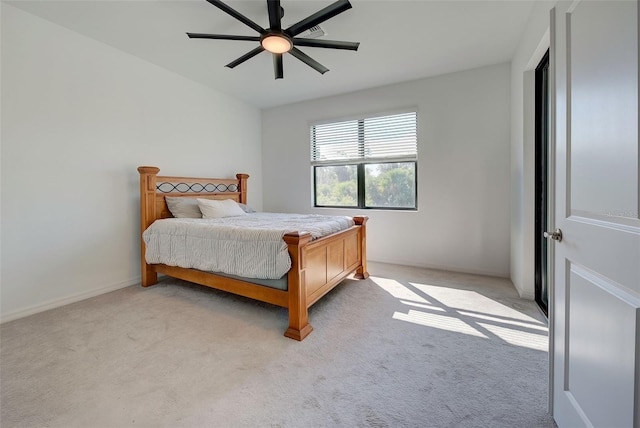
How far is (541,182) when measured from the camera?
264 centimetres

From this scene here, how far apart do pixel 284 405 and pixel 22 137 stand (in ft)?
10.3

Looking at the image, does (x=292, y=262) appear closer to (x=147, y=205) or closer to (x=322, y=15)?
(x=322, y=15)

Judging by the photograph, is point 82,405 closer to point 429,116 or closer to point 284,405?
point 284,405

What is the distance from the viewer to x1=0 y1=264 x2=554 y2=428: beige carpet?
4.37 feet

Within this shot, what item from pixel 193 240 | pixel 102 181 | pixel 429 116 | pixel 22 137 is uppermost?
→ pixel 429 116

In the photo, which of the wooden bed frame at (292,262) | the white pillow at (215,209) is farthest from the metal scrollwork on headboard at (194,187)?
the white pillow at (215,209)

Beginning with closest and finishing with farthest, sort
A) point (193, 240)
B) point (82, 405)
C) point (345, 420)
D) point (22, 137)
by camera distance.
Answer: point (345, 420)
point (82, 405)
point (22, 137)
point (193, 240)

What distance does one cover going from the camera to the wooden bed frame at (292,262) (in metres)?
2.06

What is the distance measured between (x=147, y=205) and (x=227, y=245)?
146 centimetres

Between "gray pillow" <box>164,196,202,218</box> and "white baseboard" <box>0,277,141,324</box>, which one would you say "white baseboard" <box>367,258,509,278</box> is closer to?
"gray pillow" <box>164,196,202,218</box>

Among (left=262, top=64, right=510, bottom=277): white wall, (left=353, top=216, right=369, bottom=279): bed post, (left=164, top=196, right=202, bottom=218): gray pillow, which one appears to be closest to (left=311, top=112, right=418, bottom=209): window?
(left=262, top=64, right=510, bottom=277): white wall

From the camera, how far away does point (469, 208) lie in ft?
11.8

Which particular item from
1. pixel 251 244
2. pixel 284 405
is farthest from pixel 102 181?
pixel 284 405

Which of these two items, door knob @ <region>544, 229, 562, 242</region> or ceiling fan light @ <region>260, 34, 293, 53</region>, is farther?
ceiling fan light @ <region>260, 34, 293, 53</region>
